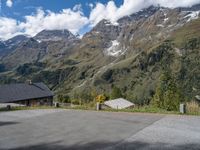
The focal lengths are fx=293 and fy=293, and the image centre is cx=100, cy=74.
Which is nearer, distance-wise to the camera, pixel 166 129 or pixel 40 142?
pixel 40 142

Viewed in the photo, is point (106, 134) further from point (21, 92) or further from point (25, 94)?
point (21, 92)

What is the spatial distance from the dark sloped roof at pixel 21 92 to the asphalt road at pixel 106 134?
63.9 metres

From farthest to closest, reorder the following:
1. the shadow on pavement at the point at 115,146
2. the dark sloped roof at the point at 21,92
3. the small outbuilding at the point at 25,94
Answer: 1. the small outbuilding at the point at 25,94
2. the dark sloped roof at the point at 21,92
3. the shadow on pavement at the point at 115,146

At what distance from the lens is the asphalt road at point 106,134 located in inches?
523

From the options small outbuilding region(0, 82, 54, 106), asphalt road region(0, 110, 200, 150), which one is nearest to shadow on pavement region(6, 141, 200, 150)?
asphalt road region(0, 110, 200, 150)

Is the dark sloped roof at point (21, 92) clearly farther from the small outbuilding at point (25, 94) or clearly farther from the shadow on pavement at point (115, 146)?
the shadow on pavement at point (115, 146)

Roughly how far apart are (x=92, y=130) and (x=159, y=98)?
43.2 metres

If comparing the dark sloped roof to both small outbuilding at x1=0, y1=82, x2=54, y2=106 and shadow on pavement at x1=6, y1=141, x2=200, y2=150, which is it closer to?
small outbuilding at x1=0, y1=82, x2=54, y2=106

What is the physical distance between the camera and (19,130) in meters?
17.6

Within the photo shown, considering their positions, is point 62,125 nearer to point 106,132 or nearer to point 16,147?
point 106,132

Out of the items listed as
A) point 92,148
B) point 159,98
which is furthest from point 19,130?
point 159,98

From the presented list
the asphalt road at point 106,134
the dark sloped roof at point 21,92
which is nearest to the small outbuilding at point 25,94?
the dark sloped roof at point 21,92

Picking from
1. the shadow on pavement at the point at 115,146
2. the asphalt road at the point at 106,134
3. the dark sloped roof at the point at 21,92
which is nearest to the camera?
the shadow on pavement at the point at 115,146

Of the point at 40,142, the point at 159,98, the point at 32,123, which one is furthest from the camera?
the point at 159,98
